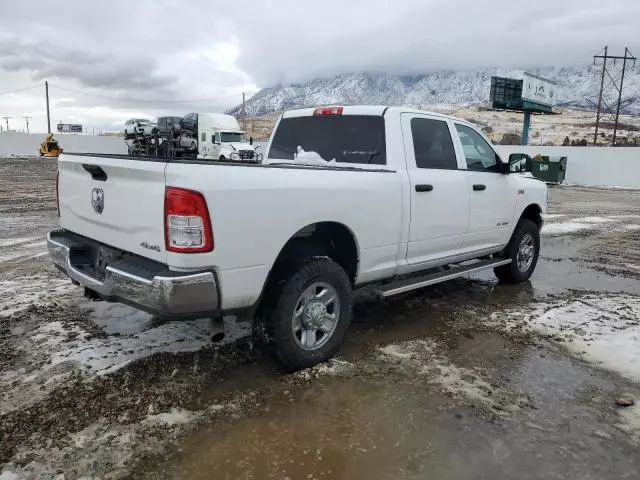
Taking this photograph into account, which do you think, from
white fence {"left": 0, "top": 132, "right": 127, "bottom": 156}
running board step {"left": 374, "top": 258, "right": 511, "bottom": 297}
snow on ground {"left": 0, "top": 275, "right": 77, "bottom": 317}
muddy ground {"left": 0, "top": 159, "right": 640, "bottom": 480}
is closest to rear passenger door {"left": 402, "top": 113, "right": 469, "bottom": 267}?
running board step {"left": 374, "top": 258, "right": 511, "bottom": 297}

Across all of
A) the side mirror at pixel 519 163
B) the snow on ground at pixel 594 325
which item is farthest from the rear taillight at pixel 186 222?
the side mirror at pixel 519 163

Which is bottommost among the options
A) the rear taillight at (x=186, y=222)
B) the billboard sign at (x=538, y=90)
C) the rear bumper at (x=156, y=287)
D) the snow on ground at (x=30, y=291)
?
the snow on ground at (x=30, y=291)

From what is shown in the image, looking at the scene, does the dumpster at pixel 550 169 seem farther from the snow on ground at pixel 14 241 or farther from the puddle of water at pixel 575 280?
the snow on ground at pixel 14 241

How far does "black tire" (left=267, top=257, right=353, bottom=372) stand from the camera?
362 centimetres

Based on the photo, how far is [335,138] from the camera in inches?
195

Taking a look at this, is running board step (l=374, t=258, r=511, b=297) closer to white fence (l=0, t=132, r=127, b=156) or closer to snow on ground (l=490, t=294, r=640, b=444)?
snow on ground (l=490, t=294, r=640, b=444)

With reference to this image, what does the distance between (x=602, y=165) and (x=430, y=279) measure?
25614 mm

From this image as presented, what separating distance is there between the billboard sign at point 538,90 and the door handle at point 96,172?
133 ft

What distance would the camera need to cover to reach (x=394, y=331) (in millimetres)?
4820

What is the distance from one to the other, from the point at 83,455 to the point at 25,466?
273 mm

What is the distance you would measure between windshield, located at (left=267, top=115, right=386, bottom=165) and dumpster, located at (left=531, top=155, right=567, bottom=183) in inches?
939

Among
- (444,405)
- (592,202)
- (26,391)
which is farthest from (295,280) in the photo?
(592,202)

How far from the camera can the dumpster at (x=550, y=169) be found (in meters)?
26.4

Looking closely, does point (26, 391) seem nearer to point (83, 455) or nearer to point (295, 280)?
point (83, 455)
